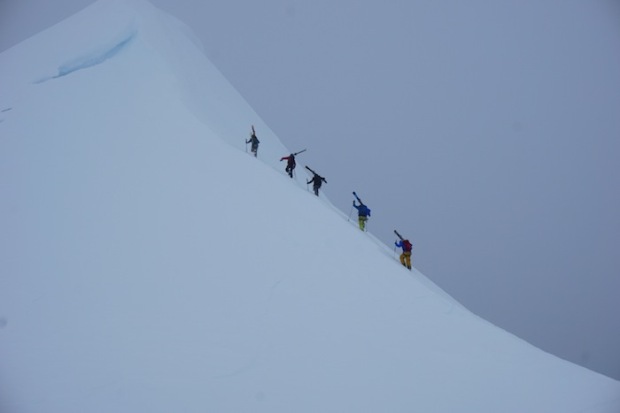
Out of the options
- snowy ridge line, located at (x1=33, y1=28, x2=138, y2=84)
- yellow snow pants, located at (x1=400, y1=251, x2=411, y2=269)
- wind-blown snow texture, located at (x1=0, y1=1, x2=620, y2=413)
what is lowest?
wind-blown snow texture, located at (x1=0, y1=1, x2=620, y2=413)

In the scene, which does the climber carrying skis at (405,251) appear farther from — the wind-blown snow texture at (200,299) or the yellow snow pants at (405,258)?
the wind-blown snow texture at (200,299)

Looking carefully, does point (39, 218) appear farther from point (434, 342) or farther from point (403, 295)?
point (434, 342)

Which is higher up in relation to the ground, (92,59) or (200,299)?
(92,59)

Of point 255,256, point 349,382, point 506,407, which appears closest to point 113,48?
point 255,256

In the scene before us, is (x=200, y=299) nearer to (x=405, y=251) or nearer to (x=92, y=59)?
(x=405, y=251)

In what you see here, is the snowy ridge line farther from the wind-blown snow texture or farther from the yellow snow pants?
the yellow snow pants

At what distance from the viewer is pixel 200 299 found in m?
8.05

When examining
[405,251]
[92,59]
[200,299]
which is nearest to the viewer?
[200,299]

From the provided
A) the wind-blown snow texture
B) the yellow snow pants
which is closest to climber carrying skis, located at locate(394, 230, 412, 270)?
the yellow snow pants

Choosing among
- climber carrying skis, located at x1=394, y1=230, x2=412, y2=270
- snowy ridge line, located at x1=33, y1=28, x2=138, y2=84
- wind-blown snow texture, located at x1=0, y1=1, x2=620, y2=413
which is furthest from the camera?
snowy ridge line, located at x1=33, y1=28, x2=138, y2=84

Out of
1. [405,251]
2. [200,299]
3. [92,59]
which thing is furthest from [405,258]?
[92,59]

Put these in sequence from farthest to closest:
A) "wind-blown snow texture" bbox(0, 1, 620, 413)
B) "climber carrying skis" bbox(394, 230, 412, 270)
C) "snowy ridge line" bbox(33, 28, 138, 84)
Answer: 1. "snowy ridge line" bbox(33, 28, 138, 84)
2. "climber carrying skis" bbox(394, 230, 412, 270)
3. "wind-blown snow texture" bbox(0, 1, 620, 413)

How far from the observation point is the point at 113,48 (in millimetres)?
18891

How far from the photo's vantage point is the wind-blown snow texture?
6.31 m
